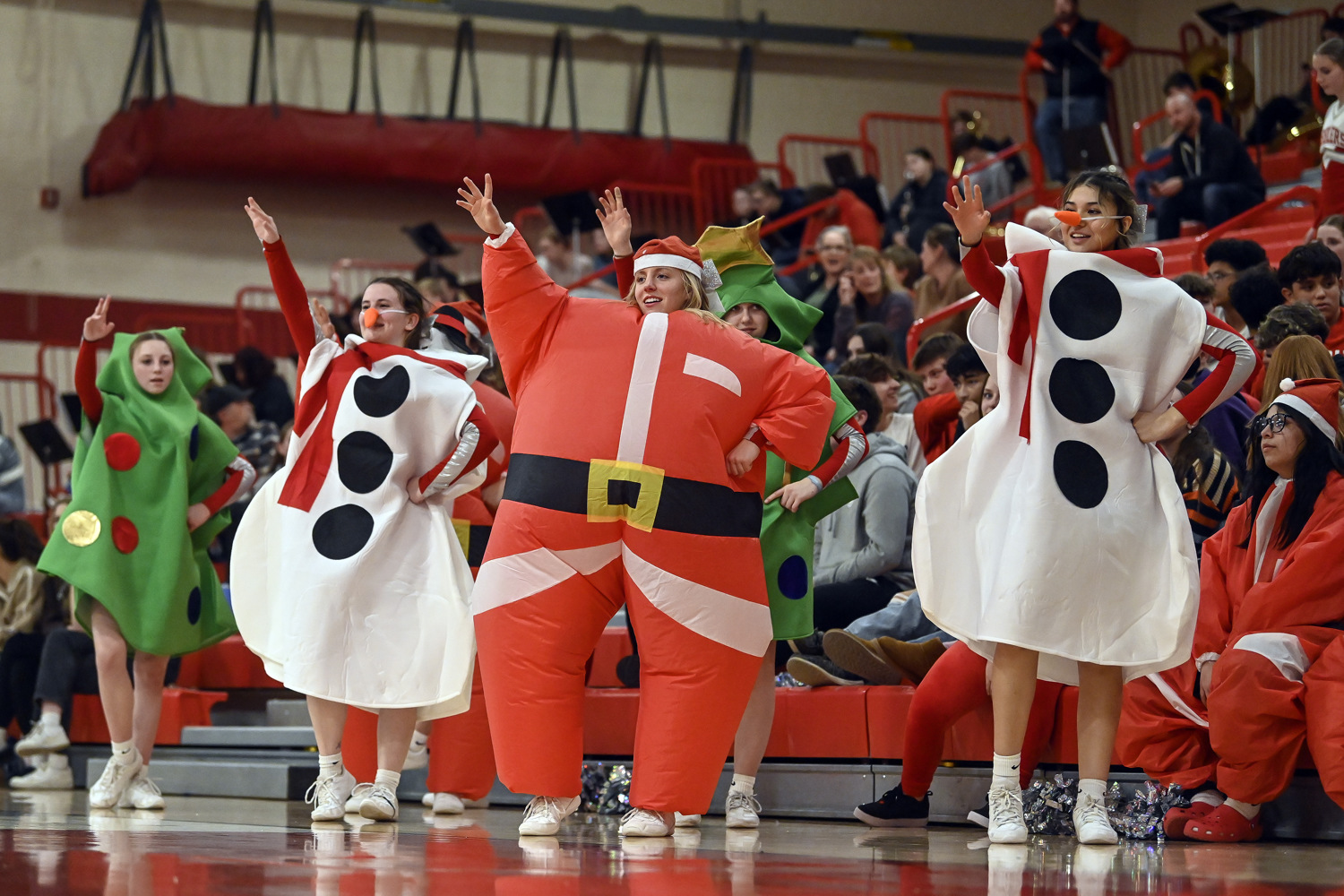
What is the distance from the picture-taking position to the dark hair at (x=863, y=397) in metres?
6.44

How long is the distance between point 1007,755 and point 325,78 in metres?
12.1

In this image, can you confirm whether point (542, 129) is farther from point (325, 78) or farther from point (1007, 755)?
point (1007, 755)

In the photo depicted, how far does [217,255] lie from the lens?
15.1 metres

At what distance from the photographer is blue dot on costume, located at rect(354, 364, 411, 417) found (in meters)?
5.76

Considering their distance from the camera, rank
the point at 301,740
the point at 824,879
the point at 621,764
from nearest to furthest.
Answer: the point at 824,879 < the point at 621,764 < the point at 301,740

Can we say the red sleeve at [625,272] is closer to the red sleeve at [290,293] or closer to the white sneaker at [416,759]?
the red sleeve at [290,293]

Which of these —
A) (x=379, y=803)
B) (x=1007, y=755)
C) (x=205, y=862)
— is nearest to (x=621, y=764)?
(x=379, y=803)

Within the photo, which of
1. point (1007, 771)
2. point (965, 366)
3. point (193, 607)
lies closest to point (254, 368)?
point (193, 607)

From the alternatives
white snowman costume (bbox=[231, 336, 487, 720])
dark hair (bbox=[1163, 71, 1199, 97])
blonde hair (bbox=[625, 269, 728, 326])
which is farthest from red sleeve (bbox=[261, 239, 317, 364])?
dark hair (bbox=[1163, 71, 1199, 97])

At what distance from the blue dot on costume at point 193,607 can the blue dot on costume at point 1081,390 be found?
354 centimetres

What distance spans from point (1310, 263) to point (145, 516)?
4.43 metres

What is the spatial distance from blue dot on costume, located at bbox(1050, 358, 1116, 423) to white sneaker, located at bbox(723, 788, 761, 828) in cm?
165

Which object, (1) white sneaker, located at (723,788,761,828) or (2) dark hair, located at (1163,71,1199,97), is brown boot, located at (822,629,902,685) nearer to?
(1) white sneaker, located at (723,788,761,828)

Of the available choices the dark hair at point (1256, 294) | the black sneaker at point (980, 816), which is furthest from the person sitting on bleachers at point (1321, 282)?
the black sneaker at point (980, 816)
